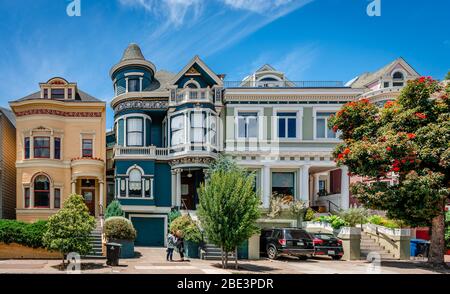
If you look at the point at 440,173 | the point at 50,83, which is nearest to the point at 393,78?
the point at 440,173

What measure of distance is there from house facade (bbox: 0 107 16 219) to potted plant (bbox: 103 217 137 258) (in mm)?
12183

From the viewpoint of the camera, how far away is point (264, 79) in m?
31.2

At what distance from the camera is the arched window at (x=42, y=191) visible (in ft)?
93.2

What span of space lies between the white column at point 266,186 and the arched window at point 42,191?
563 inches

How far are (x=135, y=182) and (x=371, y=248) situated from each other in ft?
50.2

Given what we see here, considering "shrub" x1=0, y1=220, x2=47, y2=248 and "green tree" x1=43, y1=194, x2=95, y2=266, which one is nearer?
"green tree" x1=43, y1=194, x2=95, y2=266

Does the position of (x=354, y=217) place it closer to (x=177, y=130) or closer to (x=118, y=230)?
(x=177, y=130)

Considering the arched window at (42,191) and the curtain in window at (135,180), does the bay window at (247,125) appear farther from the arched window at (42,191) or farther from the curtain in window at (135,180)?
the arched window at (42,191)

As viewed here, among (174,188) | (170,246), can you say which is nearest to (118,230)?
(170,246)

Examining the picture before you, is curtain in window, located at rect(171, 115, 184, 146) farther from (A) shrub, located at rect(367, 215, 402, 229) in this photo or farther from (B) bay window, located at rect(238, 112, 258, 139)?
(A) shrub, located at rect(367, 215, 402, 229)

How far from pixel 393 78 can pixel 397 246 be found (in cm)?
1715

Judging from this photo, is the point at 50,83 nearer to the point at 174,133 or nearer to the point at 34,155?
the point at 34,155

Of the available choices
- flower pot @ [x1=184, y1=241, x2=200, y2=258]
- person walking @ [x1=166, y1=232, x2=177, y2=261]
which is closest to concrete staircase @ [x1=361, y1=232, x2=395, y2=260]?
flower pot @ [x1=184, y1=241, x2=200, y2=258]

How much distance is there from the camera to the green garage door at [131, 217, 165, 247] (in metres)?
28.1
